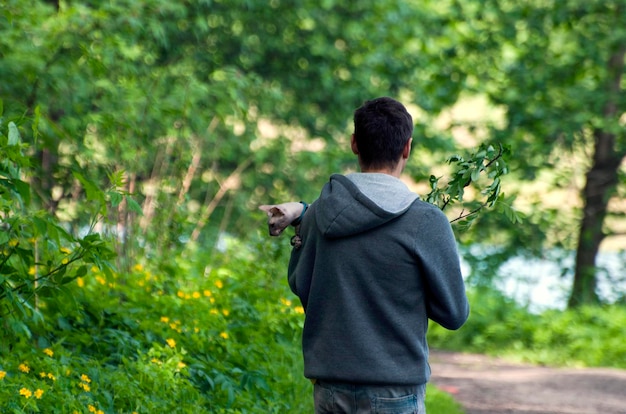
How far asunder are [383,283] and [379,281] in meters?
0.01

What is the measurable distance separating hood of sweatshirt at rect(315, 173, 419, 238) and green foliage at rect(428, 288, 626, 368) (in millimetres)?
8907

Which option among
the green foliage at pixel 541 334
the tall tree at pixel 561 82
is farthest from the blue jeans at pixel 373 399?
the tall tree at pixel 561 82

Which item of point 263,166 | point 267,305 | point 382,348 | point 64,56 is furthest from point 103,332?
point 263,166

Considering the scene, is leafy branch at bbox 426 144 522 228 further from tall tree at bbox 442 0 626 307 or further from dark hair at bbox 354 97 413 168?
tall tree at bbox 442 0 626 307

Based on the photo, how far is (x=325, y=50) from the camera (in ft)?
40.6

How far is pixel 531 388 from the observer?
29.1 ft

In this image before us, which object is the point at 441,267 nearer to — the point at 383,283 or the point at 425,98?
the point at 383,283

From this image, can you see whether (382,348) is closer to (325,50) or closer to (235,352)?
(235,352)

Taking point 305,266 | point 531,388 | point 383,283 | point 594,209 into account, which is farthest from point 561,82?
point 383,283

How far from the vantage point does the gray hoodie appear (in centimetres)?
287

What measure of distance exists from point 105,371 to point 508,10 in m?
9.89

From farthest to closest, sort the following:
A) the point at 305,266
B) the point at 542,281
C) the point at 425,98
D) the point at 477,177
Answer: the point at 542,281
the point at 425,98
the point at 477,177
the point at 305,266

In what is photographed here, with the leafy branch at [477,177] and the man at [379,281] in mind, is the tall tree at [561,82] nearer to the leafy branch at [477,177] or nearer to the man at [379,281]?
the leafy branch at [477,177]

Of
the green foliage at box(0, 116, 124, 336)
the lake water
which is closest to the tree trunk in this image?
the lake water
